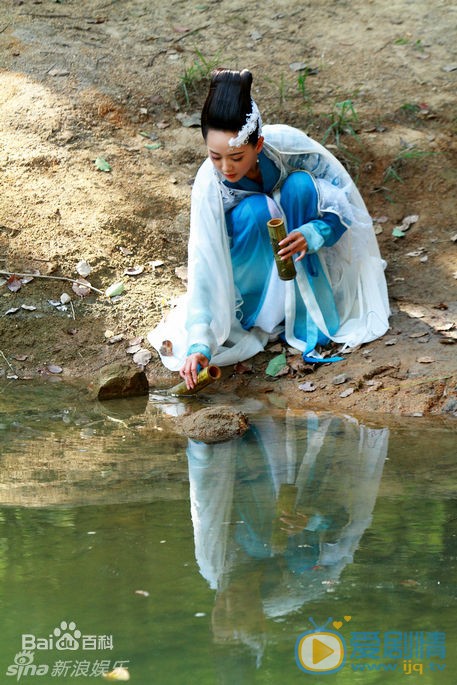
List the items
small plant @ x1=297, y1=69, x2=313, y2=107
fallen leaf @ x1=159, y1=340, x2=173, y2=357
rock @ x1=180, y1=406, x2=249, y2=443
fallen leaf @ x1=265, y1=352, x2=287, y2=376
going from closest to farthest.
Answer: rock @ x1=180, y1=406, x2=249, y2=443, fallen leaf @ x1=265, y1=352, x2=287, y2=376, fallen leaf @ x1=159, y1=340, x2=173, y2=357, small plant @ x1=297, y1=69, x2=313, y2=107

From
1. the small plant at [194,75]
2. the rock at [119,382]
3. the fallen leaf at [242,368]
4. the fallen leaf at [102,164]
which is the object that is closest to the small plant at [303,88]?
the small plant at [194,75]

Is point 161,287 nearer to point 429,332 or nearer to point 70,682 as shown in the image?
point 429,332

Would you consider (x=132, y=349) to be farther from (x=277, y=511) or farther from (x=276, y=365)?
(x=277, y=511)

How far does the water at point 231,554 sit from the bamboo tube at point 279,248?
2.54 feet

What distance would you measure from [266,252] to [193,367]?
97 centimetres

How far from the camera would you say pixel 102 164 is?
6027mm

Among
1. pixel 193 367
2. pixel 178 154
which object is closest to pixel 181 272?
pixel 178 154

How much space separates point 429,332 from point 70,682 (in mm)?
3133

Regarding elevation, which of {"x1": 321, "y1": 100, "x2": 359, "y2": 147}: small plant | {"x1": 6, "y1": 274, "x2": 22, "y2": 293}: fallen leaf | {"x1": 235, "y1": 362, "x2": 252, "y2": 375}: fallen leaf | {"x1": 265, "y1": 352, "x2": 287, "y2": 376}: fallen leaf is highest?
{"x1": 321, "y1": 100, "x2": 359, "y2": 147}: small plant

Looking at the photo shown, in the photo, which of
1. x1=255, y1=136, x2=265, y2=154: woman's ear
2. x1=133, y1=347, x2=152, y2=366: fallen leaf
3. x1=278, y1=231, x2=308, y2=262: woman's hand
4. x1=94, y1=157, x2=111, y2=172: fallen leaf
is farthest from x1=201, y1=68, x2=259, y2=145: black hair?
x1=94, y1=157, x2=111, y2=172: fallen leaf

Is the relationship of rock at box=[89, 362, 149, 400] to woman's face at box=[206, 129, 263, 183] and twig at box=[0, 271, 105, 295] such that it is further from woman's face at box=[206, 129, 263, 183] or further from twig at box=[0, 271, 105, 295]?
woman's face at box=[206, 129, 263, 183]

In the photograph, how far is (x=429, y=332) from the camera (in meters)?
4.84

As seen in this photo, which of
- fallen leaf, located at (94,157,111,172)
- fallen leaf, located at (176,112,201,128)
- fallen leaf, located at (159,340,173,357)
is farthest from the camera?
fallen leaf, located at (176,112,201,128)

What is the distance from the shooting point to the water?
2.29m
